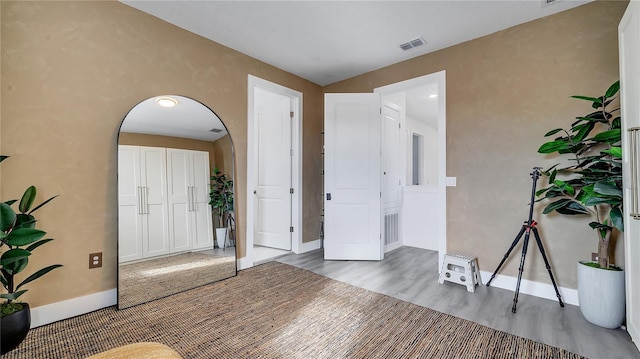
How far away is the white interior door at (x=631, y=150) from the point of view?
1.61 meters

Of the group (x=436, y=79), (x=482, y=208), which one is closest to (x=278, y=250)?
(x=482, y=208)

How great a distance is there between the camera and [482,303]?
2.43 meters

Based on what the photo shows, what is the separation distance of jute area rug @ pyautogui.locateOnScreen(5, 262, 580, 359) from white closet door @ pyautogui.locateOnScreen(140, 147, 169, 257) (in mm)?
522

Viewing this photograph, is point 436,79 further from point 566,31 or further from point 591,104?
point 591,104

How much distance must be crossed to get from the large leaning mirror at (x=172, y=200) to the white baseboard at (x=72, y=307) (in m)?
0.12

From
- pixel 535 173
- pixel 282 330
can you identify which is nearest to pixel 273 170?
pixel 282 330

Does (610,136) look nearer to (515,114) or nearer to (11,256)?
(515,114)

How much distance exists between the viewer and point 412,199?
15.0ft

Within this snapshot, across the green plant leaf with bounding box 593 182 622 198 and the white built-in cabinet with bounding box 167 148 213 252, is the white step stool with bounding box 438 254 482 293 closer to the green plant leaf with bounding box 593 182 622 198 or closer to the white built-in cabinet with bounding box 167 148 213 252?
the green plant leaf with bounding box 593 182 622 198

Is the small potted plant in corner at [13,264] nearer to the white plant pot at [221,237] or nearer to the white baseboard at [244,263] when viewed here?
the white plant pot at [221,237]

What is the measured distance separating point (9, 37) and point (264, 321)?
9.03ft

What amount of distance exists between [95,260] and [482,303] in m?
3.34

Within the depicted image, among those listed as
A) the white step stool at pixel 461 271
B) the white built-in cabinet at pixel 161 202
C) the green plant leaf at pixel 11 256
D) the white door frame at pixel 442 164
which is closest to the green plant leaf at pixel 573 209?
the white step stool at pixel 461 271

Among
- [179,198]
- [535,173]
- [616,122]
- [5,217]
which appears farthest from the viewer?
[179,198]
